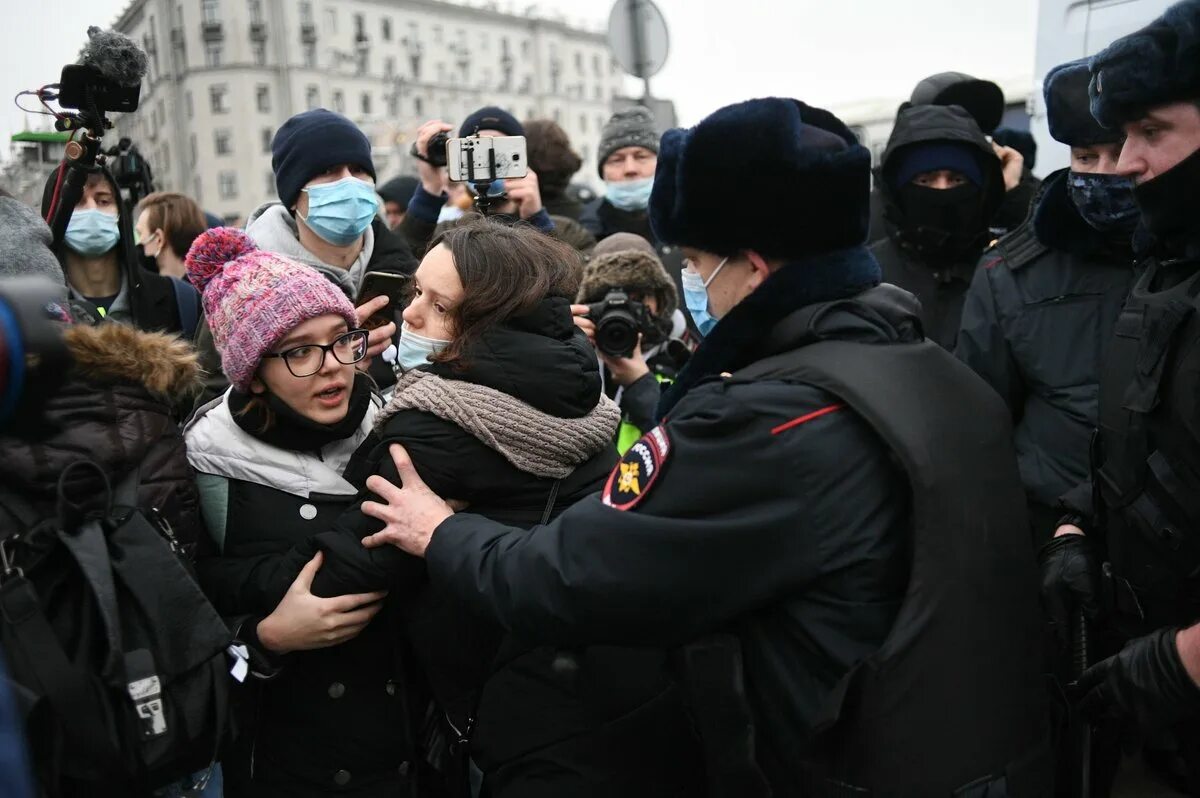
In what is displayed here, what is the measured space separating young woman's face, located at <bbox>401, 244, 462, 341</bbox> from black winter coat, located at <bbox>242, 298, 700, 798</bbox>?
0.50ft

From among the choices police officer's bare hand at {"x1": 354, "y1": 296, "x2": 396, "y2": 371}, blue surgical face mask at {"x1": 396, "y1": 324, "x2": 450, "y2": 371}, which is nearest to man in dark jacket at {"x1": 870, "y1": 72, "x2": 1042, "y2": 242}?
police officer's bare hand at {"x1": 354, "y1": 296, "x2": 396, "y2": 371}

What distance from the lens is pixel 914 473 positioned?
163 cm

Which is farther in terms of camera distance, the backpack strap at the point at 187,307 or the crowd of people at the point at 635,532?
the backpack strap at the point at 187,307

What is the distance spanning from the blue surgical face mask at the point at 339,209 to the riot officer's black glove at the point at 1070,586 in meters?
2.55

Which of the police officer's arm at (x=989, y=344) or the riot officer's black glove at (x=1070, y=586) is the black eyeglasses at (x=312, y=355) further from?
the police officer's arm at (x=989, y=344)

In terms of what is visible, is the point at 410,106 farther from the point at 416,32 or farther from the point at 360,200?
the point at 360,200

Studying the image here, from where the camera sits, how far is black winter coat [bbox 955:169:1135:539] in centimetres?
318

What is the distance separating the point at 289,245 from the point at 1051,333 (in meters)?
2.63

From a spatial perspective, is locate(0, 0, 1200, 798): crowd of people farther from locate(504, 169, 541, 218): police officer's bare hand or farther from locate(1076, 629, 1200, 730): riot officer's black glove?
locate(504, 169, 541, 218): police officer's bare hand

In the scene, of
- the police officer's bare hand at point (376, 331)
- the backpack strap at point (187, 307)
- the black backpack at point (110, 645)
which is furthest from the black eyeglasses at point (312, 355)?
the backpack strap at point (187, 307)

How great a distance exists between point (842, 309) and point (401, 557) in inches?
40.8

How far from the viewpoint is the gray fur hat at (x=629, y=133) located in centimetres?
542

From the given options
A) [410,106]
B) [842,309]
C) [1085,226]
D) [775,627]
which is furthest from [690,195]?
[410,106]

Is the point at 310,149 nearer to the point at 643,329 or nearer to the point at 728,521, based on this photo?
the point at 643,329
